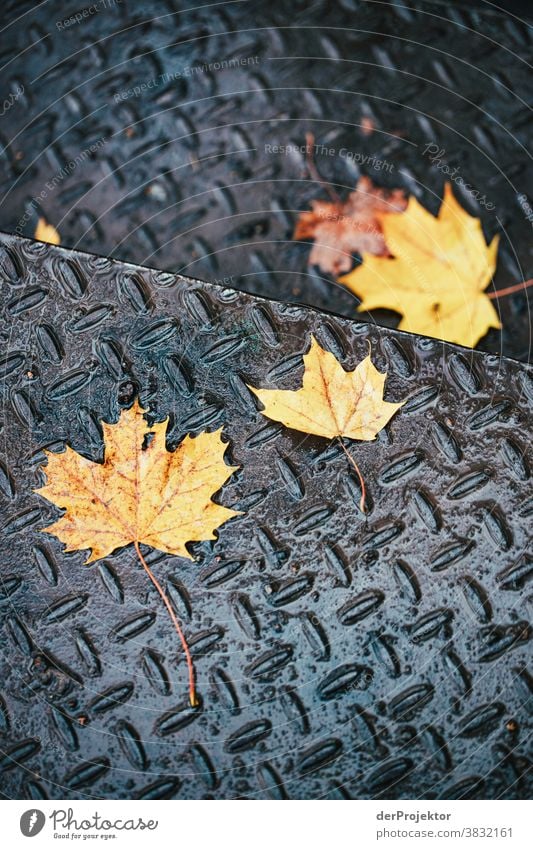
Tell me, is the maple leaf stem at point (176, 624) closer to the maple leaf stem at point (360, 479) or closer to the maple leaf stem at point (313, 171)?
the maple leaf stem at point (360, 479)

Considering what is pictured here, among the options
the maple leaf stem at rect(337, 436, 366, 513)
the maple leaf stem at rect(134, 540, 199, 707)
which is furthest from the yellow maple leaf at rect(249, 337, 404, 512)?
the maple leaf stem at rect(134, 540, 199, 707)

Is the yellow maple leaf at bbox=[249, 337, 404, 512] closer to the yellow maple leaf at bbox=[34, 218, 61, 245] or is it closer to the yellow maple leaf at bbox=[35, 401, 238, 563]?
the yellow maple leaf at bbox=[35, 401, 238, 563]

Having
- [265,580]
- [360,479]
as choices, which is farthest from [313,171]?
[265,580]

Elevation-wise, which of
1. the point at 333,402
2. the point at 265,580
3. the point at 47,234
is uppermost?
the point at 47,234

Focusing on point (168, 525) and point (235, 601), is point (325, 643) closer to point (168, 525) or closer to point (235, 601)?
point (235, 601)

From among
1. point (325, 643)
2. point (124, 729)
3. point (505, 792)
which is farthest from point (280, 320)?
point (505, 792)

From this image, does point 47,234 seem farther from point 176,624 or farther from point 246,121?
point 176,624
